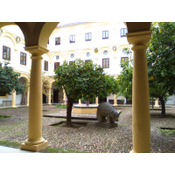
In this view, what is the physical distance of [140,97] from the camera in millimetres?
2840

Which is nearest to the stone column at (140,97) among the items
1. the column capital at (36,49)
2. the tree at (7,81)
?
the column capital at (36,49)

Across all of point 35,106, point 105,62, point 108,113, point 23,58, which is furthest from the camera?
point 105,62

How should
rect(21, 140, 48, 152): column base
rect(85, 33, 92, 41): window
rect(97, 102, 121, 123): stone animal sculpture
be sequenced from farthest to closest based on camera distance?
rect(85, 33, 92, 41): window → rect(97, 102, 121, 123): stone animal sculpture → rect(21, 140, 48, 152): column base

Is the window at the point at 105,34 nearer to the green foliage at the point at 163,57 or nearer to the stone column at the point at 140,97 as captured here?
the green foliage at the point at 163,57

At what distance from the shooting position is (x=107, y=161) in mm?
2531

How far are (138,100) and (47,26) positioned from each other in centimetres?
280

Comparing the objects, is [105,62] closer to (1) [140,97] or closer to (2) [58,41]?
(2) [58,41]

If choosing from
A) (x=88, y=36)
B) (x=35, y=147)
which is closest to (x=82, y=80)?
(x=35, y=147)

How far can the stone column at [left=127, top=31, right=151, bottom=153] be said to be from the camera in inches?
110

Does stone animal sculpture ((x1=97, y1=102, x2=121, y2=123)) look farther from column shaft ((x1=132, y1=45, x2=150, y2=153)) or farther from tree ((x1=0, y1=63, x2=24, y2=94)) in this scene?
tree ((x1=0, y1=63, x2=24, y2=94))

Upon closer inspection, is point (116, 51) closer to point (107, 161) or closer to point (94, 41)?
point (94, 41)

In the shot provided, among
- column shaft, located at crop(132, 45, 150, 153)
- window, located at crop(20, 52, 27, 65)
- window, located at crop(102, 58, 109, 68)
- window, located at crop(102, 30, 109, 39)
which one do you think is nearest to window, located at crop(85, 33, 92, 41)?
window, located at crop(102, 30, 109, 39)

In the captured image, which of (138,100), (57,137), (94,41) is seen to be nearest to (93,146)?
(57,137)

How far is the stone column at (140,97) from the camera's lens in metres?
2.80
